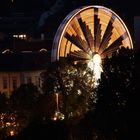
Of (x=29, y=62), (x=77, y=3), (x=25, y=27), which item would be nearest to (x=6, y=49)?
(x=29, y=62)

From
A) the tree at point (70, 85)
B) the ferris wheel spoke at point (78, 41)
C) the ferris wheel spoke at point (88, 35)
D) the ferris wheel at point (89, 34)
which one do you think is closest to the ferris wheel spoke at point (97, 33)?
the ferris wheel at point (89, 34)

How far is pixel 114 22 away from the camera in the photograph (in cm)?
2575

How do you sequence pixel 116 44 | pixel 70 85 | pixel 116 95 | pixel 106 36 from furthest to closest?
pixel 116 44, pixel 106 36, pixel 70 85, pixel 116 95

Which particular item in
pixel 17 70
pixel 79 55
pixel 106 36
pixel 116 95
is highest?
pixel 106 36

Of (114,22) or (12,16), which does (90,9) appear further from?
(12,16)

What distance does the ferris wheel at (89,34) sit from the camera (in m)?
24.1

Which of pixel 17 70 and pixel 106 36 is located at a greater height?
pixel 106 36

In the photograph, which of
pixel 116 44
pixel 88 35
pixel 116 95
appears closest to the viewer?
pixel 116 95

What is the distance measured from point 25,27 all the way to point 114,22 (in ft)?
51.6

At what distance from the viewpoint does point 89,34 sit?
82.9 ft

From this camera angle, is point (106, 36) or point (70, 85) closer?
point (70, 85)

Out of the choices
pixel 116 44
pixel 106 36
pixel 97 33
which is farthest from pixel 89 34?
pixel 116 44

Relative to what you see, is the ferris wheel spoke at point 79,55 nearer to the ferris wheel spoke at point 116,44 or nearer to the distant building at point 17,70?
the ferris wheel spoke at point 116,44

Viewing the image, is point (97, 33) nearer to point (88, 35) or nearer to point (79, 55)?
point (88, 35)
